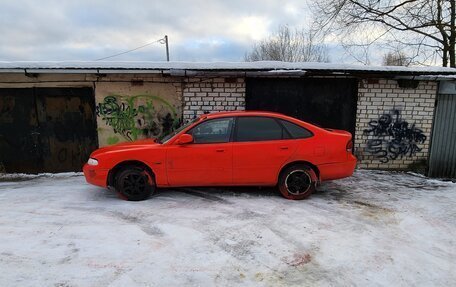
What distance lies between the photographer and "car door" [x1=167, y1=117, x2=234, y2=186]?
5398mm

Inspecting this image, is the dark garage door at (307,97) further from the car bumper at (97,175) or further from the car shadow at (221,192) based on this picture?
the car bumper at (97,175)

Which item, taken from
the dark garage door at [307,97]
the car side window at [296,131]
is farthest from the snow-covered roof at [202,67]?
the car side window at [296,131]

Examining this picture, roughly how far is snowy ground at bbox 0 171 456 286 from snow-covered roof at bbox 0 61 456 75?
257cm

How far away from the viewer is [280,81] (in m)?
7.50

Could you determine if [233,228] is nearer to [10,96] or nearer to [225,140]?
[225,140]

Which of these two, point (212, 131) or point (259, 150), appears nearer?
point (259, 150)

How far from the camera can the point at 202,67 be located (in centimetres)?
694

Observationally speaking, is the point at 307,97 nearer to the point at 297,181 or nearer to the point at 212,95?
the point at 212,95

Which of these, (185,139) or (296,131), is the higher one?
(296,131)

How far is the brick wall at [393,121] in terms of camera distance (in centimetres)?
755

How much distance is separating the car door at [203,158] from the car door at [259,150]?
0.15 metres

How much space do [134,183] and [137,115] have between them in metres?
2.62

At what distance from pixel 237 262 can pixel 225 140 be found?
7.67ft

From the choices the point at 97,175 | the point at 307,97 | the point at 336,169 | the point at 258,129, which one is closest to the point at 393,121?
the point at 307,97
